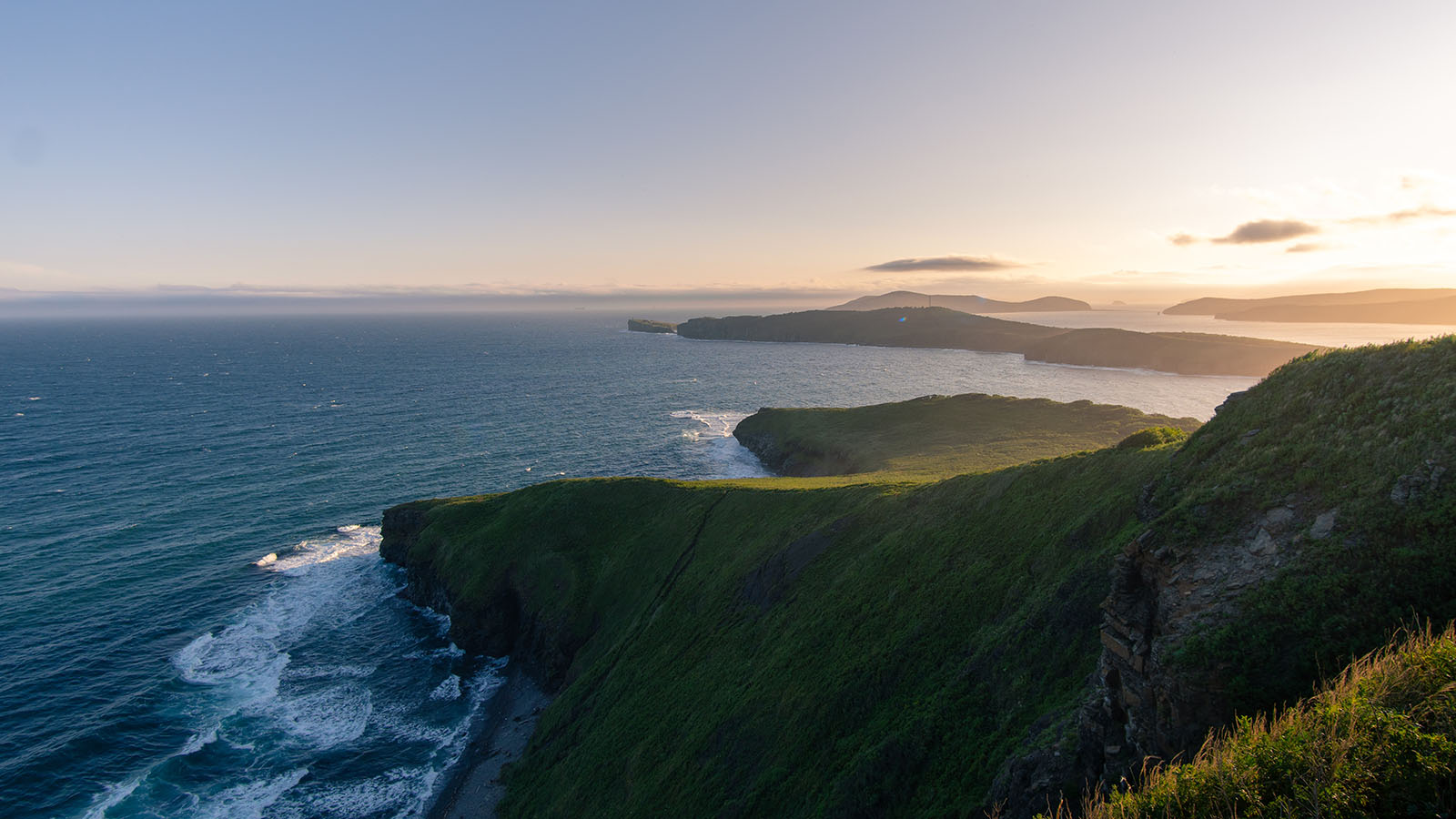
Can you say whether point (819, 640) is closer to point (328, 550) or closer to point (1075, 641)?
point (1075, 641)

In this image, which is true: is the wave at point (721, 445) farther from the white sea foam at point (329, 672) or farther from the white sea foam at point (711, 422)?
the white sea foam at point (329, 672)

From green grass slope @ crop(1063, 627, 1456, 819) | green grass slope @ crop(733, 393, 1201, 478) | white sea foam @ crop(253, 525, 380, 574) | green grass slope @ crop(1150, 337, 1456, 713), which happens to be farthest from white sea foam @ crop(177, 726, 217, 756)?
green grass slope @ crop(733, 393, 1201, 478)

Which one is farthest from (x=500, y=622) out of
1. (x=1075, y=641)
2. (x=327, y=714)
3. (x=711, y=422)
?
(x=711, y=422)

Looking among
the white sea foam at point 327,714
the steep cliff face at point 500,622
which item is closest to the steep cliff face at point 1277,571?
the steep cliff face at point 500,622

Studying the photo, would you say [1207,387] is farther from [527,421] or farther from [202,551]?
[202,551]

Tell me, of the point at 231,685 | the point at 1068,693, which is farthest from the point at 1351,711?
the point at 231,685

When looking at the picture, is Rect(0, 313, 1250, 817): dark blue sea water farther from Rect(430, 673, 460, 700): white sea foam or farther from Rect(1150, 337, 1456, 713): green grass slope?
Rect(1150, 337, 1456, 713): green grass slope
